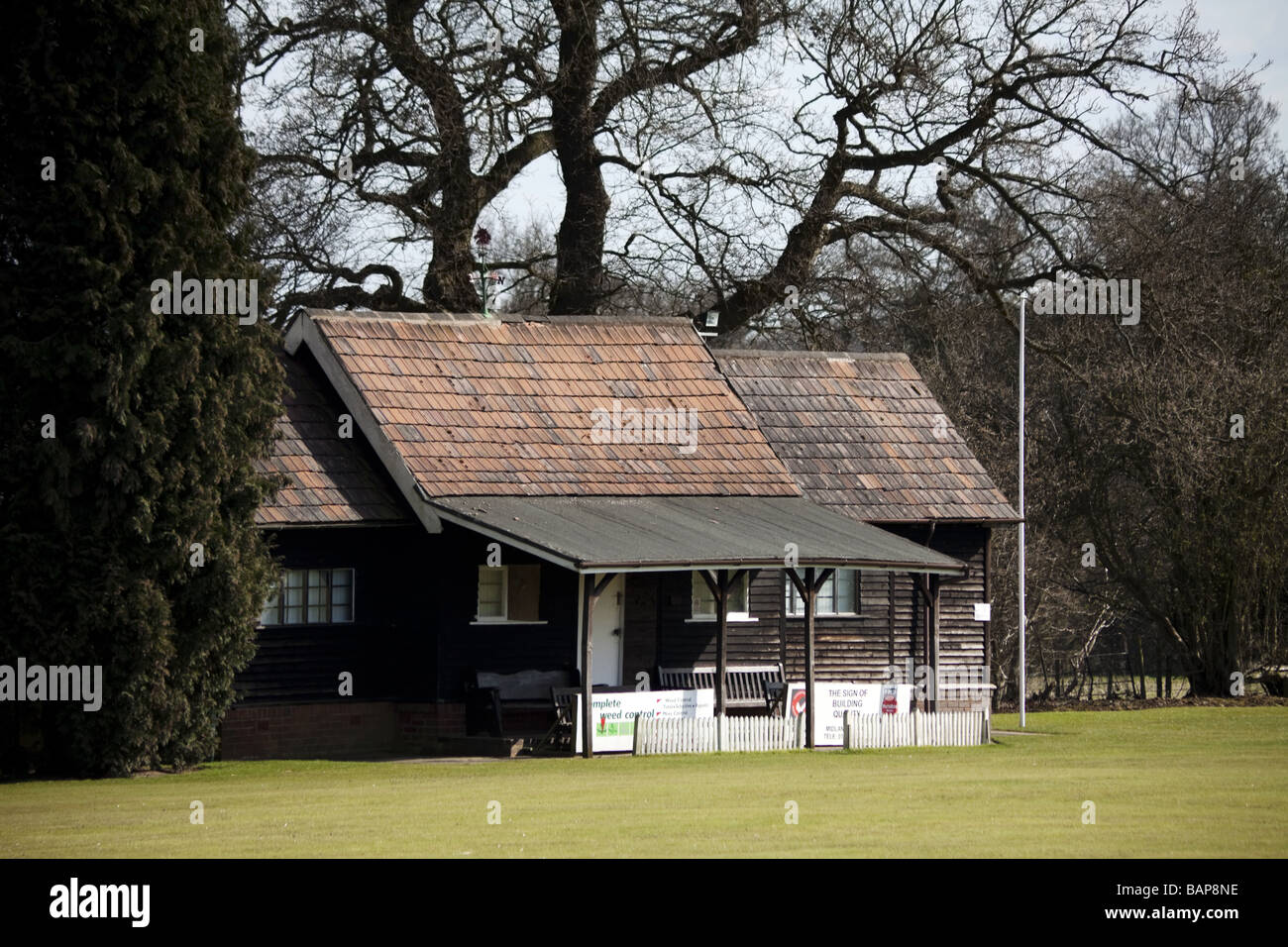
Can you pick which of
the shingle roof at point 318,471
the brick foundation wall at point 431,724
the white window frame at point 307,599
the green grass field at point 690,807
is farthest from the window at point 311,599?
the green grass field at point 690,807

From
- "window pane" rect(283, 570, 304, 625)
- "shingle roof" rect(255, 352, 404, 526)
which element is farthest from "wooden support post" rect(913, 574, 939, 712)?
"window pane" rect(283, 570, 304, 625)

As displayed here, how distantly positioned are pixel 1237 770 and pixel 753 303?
17126mm

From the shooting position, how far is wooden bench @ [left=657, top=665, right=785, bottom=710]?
26891 millimetres

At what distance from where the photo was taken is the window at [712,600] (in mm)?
27672

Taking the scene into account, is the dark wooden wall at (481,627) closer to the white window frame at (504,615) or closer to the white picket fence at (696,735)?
the white window frame at (504,615)

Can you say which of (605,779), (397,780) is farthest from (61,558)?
(605,779)

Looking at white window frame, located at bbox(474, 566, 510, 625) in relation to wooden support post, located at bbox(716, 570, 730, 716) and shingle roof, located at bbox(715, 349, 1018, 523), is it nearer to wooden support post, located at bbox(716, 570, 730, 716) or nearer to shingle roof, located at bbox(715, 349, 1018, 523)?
wooden support post, located at bbox(716, 570, 730, 716)

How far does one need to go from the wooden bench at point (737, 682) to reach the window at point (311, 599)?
15.6 ft

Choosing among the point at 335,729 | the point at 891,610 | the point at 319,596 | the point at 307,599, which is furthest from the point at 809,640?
the point at 307,599

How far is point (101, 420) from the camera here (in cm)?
2088

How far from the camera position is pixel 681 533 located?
24562 millimetres

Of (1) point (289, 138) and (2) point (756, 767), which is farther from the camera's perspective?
(1) point (289, 138)

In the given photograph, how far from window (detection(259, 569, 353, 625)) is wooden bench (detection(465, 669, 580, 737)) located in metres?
2.12
